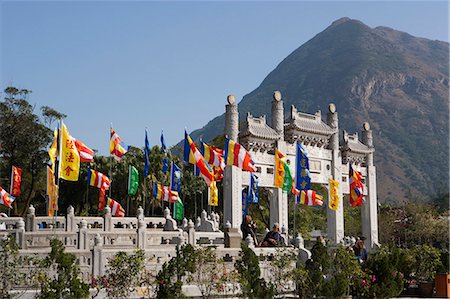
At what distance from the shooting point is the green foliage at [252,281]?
1308cm

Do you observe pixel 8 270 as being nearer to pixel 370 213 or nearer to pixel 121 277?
pixel 121 277

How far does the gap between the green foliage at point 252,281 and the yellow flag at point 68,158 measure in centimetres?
765

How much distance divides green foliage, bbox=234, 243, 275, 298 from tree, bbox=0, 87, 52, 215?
99.8ft

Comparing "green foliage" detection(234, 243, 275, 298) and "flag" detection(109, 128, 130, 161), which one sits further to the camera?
"flag" detection(109, 128, 130, 161)

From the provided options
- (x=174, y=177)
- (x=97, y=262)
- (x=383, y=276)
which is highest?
(x=174, y=177)

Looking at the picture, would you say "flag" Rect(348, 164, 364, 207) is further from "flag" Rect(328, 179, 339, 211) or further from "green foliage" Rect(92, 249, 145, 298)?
"green foliage" Rect(92, 249, 145, 298)

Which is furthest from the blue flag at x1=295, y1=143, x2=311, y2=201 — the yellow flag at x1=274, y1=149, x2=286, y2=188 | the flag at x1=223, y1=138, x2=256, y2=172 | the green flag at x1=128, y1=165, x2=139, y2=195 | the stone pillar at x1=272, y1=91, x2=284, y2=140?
the green flag at x1=128, y1=165, x2=139, y2=195

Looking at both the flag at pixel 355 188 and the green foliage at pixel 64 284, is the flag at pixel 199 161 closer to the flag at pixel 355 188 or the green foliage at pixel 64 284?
the flag at pixel 355 188

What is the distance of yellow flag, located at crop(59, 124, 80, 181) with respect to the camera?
762 inches

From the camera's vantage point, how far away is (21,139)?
42.2 m

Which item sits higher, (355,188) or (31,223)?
(355,188)

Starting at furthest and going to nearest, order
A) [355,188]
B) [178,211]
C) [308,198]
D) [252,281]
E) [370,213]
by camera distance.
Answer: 1. [370,213]
2. [355,188]
3. [178,211]
4. [308,198]
5. [252,281]

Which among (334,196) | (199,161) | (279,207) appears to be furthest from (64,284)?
(334,196)

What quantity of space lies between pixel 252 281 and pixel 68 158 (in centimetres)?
886
